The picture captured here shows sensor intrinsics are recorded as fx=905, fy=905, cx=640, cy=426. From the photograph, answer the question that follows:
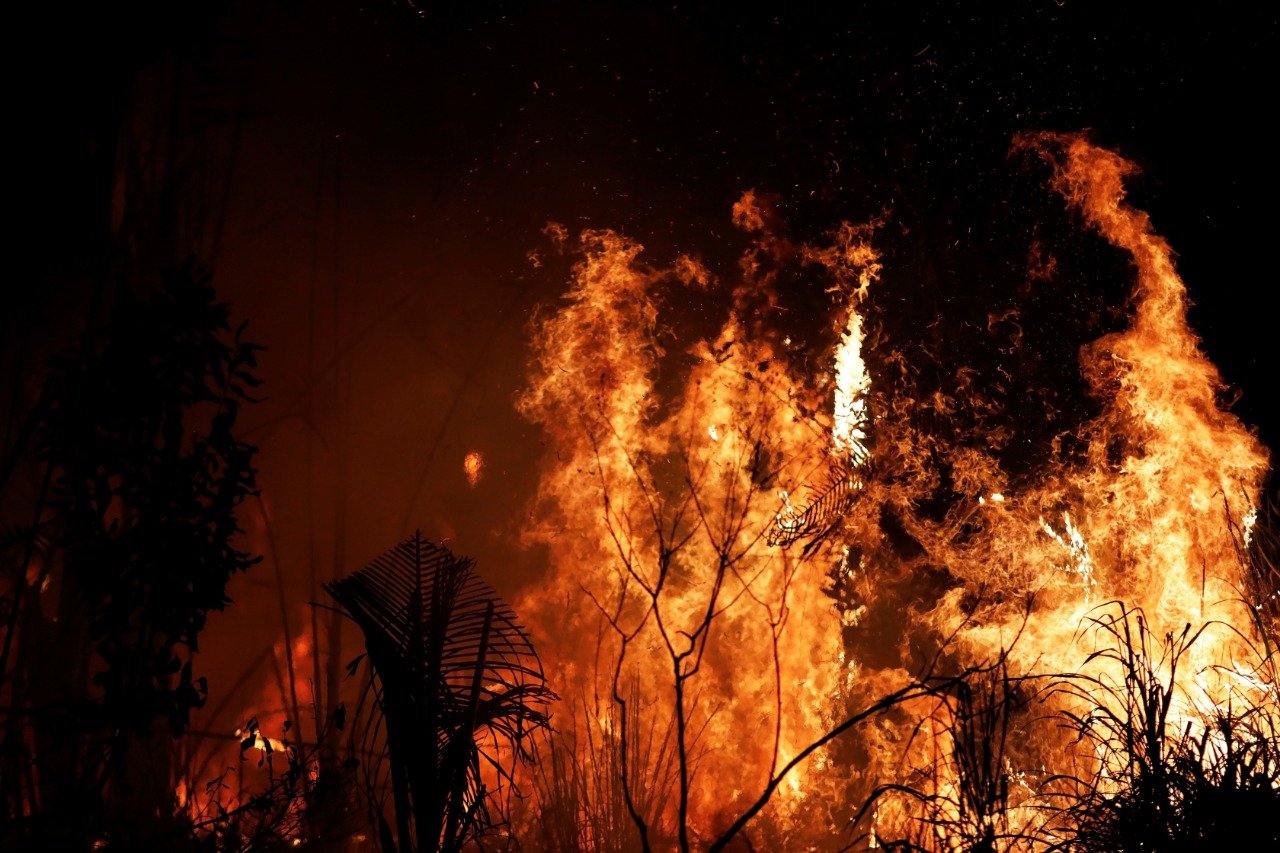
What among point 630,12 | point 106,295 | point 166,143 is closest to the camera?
point 106,295

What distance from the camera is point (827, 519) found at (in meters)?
5.25

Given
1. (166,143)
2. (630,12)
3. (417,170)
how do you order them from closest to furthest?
1. (166,143)
2. (417,170)
3. (630,12)

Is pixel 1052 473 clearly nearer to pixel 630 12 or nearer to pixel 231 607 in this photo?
pixel 630 12

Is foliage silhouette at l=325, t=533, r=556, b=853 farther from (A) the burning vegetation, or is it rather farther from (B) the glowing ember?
(B) the glowing ember

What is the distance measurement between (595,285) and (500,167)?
2.97 ft

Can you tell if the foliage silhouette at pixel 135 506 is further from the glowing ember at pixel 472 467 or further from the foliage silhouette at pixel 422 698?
the glowing ember at pixel 472 467

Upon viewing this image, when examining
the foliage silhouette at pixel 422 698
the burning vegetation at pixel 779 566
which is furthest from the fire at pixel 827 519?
the foliage silhouette at pixel 422 698

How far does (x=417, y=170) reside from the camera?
17.3 feet

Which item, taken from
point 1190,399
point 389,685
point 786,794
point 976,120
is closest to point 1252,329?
point 1190,399

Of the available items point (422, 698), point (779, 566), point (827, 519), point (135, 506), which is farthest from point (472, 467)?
point (422, 698)

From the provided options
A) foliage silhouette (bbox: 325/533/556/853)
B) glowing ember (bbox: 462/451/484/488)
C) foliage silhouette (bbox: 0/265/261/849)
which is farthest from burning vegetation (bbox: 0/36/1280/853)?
foliage silhouette (bbox: 325/533/556/853)

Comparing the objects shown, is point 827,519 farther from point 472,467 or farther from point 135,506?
point 135,506

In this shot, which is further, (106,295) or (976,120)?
(976,120)

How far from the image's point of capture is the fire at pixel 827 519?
17.3 ft
